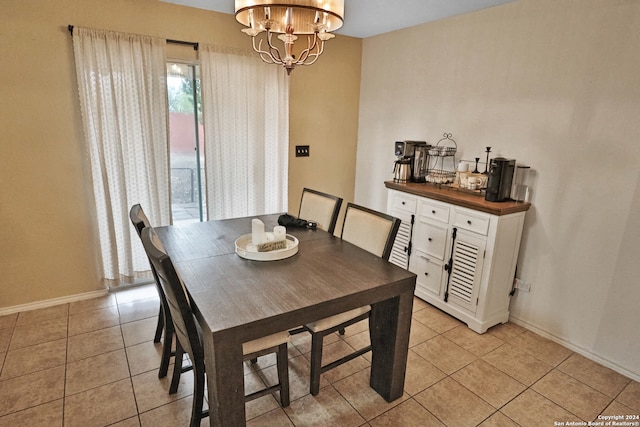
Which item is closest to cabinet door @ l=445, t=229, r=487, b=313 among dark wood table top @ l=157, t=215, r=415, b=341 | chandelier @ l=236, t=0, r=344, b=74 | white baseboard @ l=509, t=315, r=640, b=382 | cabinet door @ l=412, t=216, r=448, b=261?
cabinet door @ l=412, t=216, r=448, b=261

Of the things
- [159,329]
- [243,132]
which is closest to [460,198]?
[243,132]

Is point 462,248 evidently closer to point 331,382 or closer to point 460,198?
point 460,198

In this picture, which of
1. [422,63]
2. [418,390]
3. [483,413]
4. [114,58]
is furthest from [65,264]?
[422,63]

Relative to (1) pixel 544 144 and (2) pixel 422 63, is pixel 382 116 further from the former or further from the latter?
(1) pixel 544 144

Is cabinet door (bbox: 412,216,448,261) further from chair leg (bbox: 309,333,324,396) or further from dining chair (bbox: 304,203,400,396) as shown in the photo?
chair leg (bbox: 309,333,324,396)

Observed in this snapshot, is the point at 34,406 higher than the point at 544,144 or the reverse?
the reverse

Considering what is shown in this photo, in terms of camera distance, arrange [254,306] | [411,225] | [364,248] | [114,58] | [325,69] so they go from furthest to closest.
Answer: [325,69] → [411,225] → [114,58] → [364,248] → [254,306]

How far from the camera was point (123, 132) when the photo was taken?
2.90m

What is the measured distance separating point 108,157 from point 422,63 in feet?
9.57

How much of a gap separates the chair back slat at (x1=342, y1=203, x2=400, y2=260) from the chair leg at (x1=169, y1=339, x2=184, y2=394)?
1.21m

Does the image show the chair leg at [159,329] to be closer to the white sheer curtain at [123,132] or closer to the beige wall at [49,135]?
the white sheer curtain at [123,132]

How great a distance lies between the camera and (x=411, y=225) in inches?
123

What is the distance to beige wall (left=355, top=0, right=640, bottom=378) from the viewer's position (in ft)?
7.20

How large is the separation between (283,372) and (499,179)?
1968 millimetres
